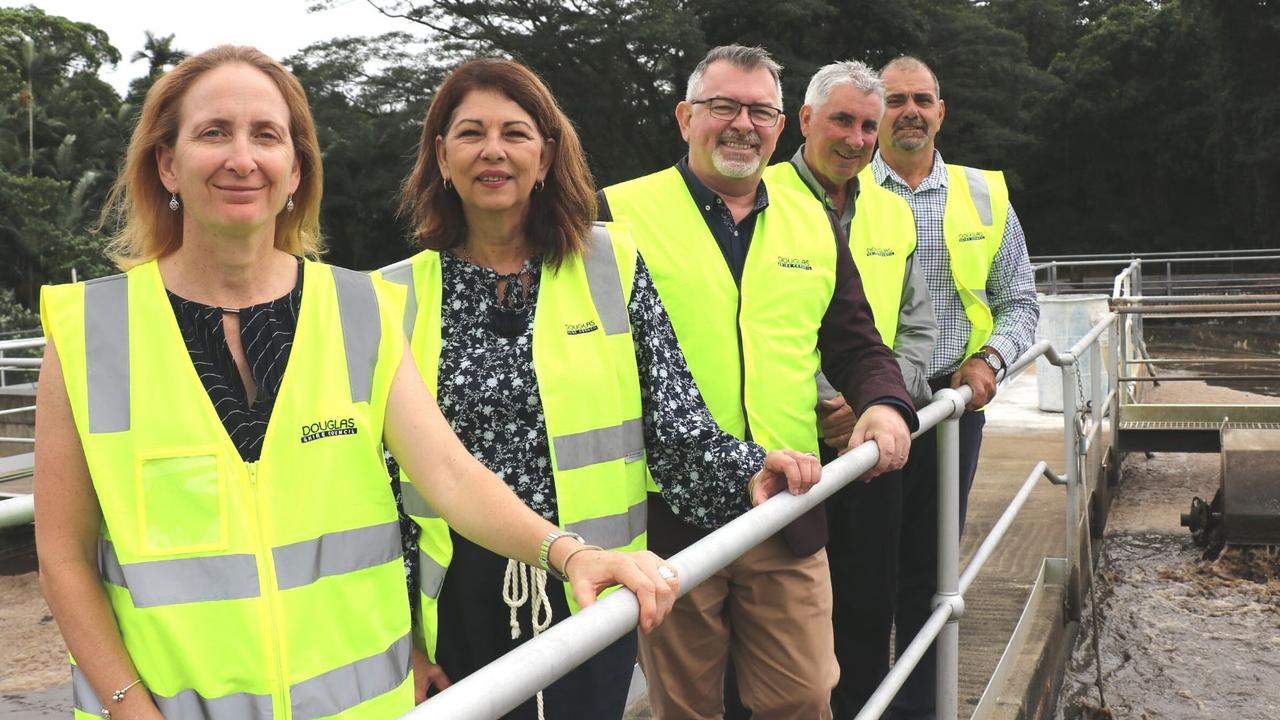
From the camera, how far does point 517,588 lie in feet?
6.39

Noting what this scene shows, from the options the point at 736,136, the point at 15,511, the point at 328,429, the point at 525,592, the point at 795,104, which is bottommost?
the point at 525,592

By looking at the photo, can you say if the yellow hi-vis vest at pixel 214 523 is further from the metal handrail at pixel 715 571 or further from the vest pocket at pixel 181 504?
the metal handrail at pixel 715 571

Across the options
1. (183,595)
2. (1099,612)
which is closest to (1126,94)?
(1099,612)

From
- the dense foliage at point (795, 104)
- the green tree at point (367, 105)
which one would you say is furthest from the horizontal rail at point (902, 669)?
the green tree at point (367, 105)

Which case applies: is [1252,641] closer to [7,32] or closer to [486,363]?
[486,363]

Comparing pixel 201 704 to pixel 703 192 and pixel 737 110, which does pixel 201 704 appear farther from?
pixel 737 110

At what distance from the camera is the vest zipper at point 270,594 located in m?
1.40

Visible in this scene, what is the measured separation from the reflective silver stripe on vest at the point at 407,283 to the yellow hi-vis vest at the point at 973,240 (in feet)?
6.76

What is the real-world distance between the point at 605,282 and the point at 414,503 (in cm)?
53

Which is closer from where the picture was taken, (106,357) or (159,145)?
(106,357)

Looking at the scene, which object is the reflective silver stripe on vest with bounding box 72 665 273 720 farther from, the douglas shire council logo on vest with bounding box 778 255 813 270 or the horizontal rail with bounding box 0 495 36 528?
the douglas shire council logo on vest with bounding box 778 255 813 270

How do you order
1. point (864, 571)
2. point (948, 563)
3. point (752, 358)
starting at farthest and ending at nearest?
point (864, 571), point (948, 563), point (752, 358)

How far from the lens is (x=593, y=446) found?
2014mm

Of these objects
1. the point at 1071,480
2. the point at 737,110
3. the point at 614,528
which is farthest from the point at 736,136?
the point at 1071,480
